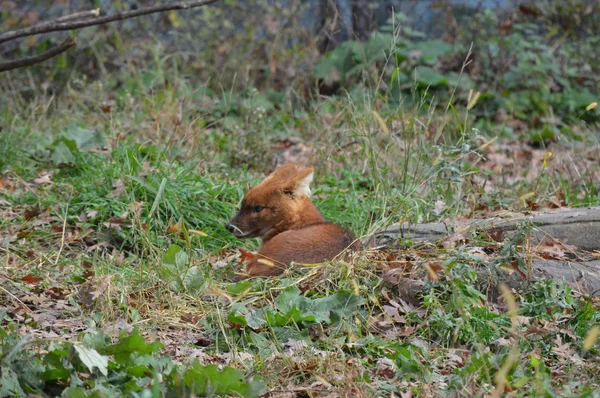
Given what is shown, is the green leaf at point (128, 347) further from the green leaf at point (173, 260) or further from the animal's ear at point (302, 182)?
the animal's ear at point (302, 182)

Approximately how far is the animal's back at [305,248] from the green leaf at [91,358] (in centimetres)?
168

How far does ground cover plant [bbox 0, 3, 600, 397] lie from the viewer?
364cm

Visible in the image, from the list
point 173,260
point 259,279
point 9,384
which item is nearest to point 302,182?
point 259,279

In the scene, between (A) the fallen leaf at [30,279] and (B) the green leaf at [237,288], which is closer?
(B) the green leaf at [237,288]

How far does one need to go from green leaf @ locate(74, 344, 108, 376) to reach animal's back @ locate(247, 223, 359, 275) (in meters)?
1.68

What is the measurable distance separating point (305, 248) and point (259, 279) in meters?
0.39

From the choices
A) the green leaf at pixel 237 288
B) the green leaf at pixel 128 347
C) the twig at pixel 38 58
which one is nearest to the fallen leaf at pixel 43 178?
the twig at pixel 38 58

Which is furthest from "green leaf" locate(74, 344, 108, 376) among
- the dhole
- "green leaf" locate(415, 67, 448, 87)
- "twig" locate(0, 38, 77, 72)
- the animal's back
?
"green leaf" locate(415, 67, 448, 87)

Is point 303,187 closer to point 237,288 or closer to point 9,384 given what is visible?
point 237,288

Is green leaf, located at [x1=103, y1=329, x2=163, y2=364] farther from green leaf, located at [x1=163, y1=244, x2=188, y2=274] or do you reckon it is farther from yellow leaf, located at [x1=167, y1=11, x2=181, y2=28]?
yellow leaf, located at [x1=167, y1=11, x2=181, y2=28]

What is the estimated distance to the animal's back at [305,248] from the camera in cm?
501

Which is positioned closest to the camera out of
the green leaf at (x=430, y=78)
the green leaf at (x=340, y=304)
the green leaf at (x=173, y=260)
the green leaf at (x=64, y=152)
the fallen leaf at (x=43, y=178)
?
the green leaf at (x=340, y=304)

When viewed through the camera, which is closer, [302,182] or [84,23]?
[84,23]

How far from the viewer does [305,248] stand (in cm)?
508
